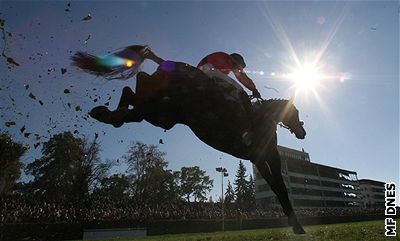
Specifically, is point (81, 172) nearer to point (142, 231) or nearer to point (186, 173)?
point (142, 231)

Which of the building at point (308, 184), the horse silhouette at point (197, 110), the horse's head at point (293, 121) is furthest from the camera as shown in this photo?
the building at point (308, 184)

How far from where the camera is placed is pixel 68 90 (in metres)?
6.93

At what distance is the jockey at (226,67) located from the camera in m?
6.04

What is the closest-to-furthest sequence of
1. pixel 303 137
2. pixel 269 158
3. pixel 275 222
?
1. pixel 269 158
2. pixel 303 137
3. pixel 275 222

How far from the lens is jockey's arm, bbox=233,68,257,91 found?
6.42 metres

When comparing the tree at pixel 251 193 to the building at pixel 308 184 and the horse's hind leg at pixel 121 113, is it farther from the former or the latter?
the horse's hind leg at pixel 121 113

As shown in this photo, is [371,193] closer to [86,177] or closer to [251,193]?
[251,193]

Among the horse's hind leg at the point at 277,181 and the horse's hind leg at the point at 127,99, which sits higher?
the horse's hind leg at the point at 127,99

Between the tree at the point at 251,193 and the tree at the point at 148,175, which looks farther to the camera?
the tree at the point at 251,193

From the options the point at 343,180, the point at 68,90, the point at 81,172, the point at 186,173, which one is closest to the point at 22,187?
the point at 81,172

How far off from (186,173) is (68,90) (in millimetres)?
67351

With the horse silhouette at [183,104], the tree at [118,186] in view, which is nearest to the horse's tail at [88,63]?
the horse silhouette at [183,104]

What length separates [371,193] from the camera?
12125cm

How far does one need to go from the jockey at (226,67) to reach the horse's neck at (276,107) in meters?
0.52
